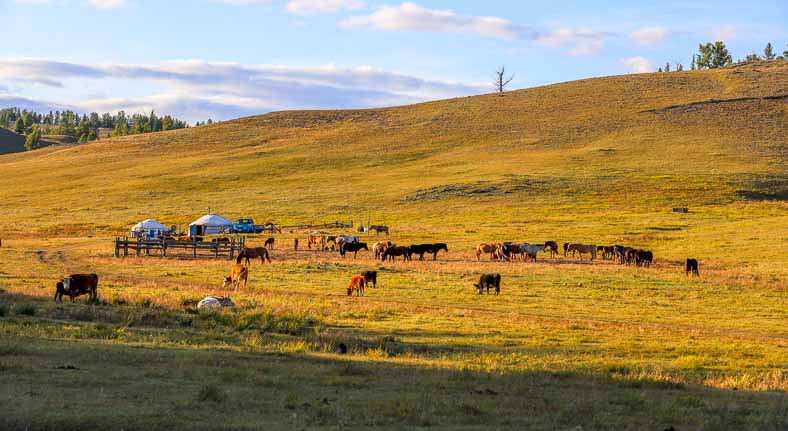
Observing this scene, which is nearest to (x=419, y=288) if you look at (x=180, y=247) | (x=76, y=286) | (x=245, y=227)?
(x=76, y=286)

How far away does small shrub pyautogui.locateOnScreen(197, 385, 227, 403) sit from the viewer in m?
11.0

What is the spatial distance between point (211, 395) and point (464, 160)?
300 feet

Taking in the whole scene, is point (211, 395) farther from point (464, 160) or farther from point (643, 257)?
point (464, 160)

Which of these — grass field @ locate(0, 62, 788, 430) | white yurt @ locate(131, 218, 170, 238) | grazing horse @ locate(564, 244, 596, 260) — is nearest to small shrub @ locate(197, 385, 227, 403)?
grass field @ locate(0, 62, 788, 430)

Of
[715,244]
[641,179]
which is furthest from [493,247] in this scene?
[641,179]

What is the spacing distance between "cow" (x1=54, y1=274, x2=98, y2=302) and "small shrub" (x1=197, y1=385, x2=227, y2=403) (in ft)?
44.3

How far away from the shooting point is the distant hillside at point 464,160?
253ft

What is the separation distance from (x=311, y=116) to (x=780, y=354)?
433ft

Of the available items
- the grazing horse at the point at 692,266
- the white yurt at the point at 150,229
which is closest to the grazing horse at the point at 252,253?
the grazing horse at the point at 692,266

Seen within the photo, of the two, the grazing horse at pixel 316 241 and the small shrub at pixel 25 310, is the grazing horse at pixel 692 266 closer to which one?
the grazing horse at pixel 316 241

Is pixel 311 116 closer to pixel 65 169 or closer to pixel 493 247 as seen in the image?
pixel 65 169

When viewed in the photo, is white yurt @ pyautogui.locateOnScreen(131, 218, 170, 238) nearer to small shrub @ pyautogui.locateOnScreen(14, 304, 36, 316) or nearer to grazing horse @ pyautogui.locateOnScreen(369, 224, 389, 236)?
grazing horse @ pyautogui.locateOnScreen(369, 224, 389, 236)

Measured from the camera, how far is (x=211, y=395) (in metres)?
11.1

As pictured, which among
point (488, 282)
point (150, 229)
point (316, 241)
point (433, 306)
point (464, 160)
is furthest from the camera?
point (464, 160)
